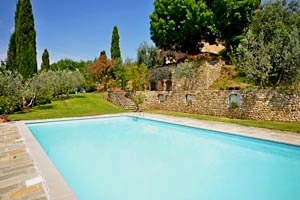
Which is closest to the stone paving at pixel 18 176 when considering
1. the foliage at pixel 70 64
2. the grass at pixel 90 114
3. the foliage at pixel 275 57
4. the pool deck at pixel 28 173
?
the pool deck at pixel 28 173

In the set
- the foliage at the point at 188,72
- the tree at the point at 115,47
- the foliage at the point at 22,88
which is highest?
the tree at the point at 115,47

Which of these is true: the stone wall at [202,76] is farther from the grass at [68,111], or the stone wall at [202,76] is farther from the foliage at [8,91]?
the foliage at [8,91]

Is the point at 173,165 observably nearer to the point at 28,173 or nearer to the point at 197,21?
the point at 28,173

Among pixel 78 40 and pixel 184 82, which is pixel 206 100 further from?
pixel 78 40

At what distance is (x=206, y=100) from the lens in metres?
18.0

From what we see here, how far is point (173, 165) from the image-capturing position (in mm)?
7820

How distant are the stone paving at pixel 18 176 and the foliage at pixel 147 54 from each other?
90.0ft

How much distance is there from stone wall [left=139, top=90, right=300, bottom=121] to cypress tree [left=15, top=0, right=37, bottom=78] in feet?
41.7

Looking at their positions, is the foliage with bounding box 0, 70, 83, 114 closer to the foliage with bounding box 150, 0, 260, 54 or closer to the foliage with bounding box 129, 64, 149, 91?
the foliage with bounding box 129, 64, 149, 91

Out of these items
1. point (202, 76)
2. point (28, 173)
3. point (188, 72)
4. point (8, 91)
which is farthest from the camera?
point (202, 76)

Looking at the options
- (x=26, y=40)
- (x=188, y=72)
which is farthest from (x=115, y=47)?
(x=188, y=72)

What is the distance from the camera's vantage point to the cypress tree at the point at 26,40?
23.0 meters

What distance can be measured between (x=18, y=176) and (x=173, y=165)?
434 cm

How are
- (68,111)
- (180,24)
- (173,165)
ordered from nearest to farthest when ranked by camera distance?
(173,165)
(68,111)
(180,24)
